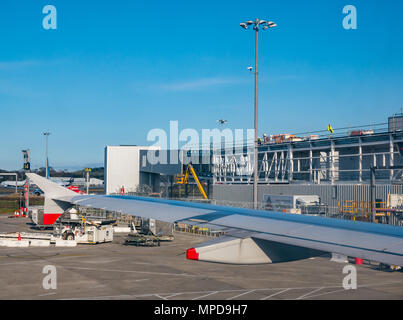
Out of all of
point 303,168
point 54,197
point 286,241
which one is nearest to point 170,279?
point 54,197

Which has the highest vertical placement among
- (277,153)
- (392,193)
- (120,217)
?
(277,153)

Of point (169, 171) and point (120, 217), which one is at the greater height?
point (169, 171)

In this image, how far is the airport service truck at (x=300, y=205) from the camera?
35469 mm

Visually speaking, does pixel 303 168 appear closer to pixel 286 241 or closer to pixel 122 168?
pixel 122 168

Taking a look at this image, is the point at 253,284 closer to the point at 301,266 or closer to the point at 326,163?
the point at 301,266

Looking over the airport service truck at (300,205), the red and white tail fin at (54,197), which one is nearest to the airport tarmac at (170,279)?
the red and white tail fin at (54,197)

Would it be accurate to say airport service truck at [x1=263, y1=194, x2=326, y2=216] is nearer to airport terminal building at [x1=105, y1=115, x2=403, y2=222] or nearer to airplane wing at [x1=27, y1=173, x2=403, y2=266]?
airport terminal building at [x1=105, y1=115, x2=403, y2=222]

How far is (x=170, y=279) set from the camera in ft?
70.8

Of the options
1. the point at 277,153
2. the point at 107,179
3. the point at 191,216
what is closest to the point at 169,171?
the point at 107,179

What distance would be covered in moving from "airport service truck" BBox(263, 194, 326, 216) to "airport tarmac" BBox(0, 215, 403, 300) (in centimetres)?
870

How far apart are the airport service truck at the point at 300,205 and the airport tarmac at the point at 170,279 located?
8.70 metres

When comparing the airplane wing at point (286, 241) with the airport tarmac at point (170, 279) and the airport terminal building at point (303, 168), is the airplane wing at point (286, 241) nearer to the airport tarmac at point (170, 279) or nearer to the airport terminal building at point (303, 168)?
the airport tarmac at point (170, 279)
